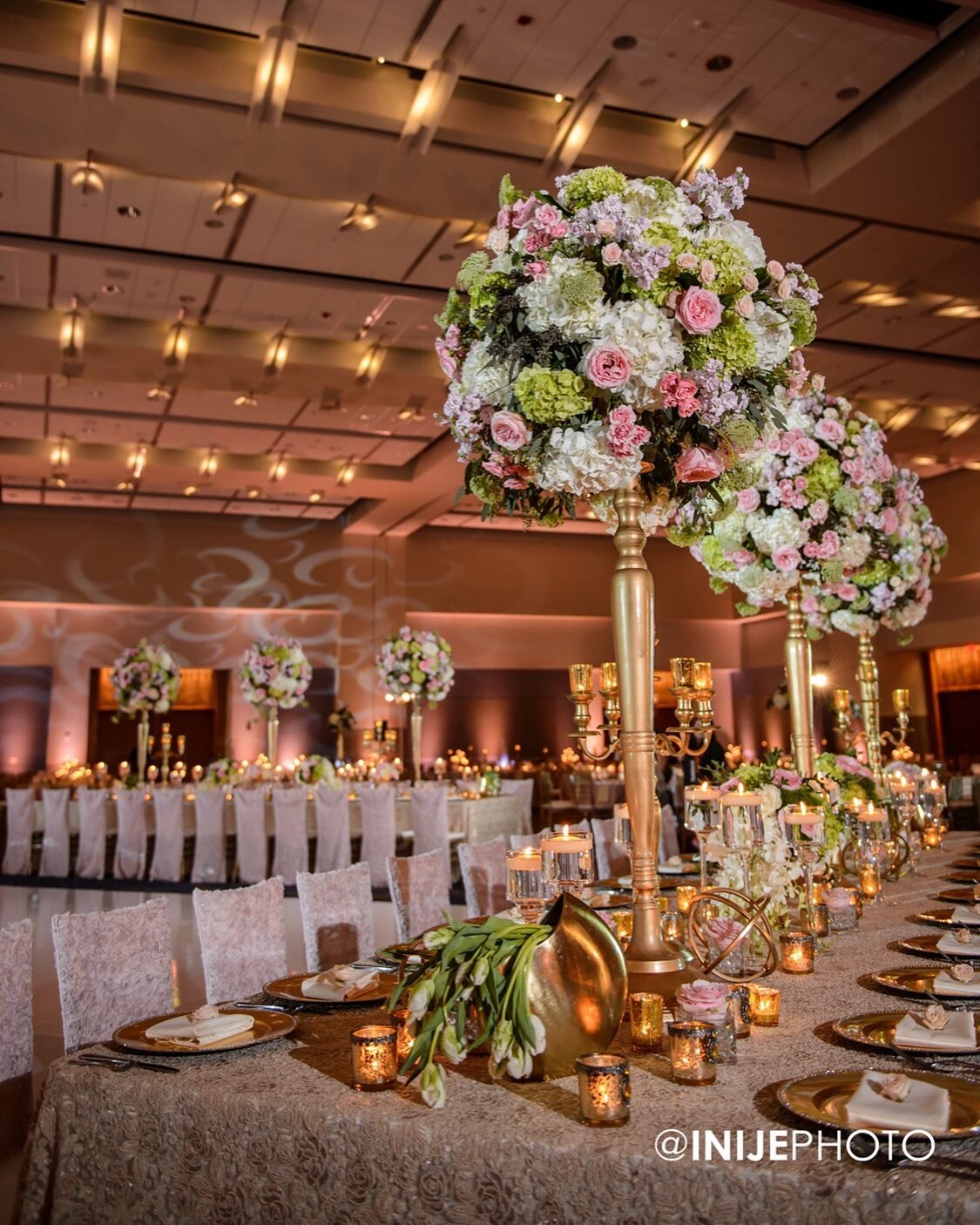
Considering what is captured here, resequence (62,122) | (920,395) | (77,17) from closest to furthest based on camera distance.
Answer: (77,17) < (62,122) < (920,395)

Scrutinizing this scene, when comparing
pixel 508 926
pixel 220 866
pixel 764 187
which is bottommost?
pixel 220 866

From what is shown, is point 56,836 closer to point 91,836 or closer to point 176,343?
point 91,836

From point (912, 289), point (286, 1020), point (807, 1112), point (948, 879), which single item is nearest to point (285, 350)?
point (912, 289)

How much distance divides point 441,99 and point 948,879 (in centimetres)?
471

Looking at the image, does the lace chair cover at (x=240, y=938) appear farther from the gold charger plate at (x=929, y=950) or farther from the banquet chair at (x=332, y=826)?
the banquet chair at (x=332, y=826)

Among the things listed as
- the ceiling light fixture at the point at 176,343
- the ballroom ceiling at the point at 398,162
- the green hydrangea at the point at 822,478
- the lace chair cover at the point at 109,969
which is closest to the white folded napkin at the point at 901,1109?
the lace chair cover at the point at 109,969

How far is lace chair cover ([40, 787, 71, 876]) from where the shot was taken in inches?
431

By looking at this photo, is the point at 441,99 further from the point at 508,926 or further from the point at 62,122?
the point at 508,926

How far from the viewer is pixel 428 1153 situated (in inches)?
59.8

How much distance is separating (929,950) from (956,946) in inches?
3.0

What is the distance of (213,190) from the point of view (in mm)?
6949

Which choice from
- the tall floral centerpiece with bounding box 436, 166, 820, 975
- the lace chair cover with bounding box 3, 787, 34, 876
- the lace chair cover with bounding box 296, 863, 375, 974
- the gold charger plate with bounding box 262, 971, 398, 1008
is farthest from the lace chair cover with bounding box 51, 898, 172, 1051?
the lace chair cover with bounding box 3, 787, 34, 876

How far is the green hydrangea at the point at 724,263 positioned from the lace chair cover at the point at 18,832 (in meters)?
11.0

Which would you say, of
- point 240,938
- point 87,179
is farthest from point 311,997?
point 87,179
